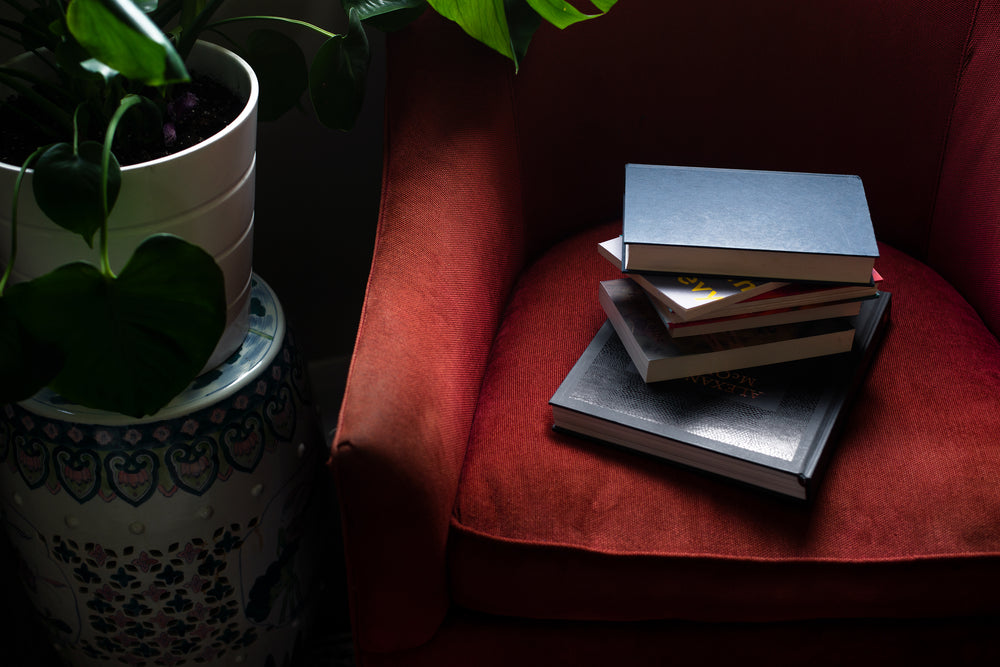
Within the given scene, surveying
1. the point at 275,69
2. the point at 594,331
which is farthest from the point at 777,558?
the point at 275,69

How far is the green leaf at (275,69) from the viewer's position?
0.93 metres

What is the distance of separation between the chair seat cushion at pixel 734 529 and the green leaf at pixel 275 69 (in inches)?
17.1

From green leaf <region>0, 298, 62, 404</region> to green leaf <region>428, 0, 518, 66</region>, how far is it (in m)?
0.45

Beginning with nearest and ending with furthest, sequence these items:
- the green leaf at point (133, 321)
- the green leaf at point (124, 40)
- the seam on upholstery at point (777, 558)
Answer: the green leaf at point (124, 40)
the green leaf at point (133, 321)
the seam on upholstery at point (777, 558)

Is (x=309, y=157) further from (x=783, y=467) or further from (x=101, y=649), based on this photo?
(x=783, y=467)

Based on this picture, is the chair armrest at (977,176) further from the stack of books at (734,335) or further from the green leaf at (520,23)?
the green leaf at (520,23)

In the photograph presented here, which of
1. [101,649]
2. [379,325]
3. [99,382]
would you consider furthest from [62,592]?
[379,325]

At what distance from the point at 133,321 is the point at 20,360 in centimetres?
9

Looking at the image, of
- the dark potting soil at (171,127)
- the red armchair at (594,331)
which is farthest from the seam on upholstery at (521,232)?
the dark potting soil at (171,127)

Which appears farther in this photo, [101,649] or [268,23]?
[268,23]

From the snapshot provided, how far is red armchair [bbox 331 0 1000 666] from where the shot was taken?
0.78 m

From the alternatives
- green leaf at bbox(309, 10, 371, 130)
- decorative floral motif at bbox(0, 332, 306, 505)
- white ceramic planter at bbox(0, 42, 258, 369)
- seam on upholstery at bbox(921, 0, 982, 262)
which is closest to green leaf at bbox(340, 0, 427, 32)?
green leaf at bbox(309, 10, 371, 130)

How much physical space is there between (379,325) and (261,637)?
451mm

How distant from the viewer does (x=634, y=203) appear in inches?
35.7
